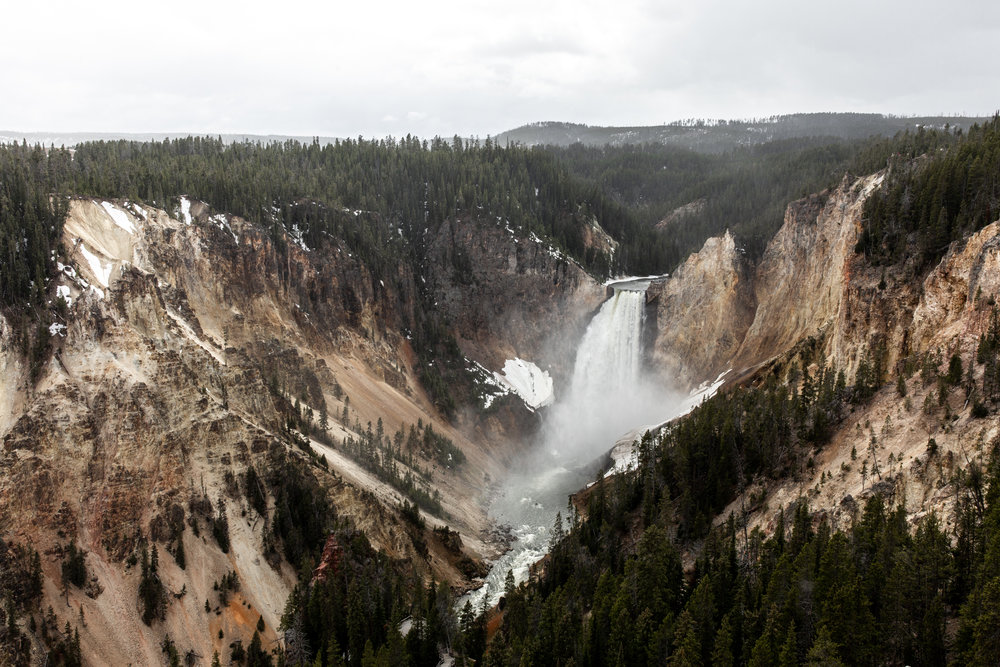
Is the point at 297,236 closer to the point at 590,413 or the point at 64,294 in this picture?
the point at 64,294

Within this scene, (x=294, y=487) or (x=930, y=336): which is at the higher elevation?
(x=930, y=336)

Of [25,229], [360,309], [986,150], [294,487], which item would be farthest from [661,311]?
[25,229]

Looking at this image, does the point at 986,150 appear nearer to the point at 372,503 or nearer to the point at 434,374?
the point at 372,503

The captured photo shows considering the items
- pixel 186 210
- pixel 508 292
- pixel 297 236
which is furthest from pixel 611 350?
pixel 186 210

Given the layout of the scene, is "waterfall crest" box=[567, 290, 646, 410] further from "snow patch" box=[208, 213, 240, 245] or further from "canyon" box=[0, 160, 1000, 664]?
"snow patch" box=[208, 213, 240, 245]

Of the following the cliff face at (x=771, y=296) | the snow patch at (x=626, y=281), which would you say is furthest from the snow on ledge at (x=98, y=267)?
the snow patch at (x=626, y=281)

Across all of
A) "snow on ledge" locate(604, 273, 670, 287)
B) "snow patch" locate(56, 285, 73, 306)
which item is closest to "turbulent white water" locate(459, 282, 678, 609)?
"snow on ledge" locate(604, 273, 670, 287)
